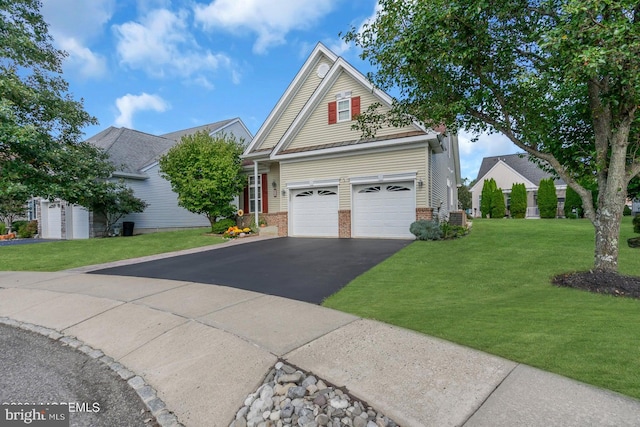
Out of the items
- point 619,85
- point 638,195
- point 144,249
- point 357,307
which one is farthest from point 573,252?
point 144,249

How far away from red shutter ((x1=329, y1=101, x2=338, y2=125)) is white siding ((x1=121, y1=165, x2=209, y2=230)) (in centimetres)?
1278

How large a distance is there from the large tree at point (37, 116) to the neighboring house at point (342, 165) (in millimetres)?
7751

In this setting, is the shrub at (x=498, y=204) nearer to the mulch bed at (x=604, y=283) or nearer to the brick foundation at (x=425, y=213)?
the brick foundation at (x=425, y=213)

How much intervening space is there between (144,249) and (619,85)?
14.8 metres

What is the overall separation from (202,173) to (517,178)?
1240 inches

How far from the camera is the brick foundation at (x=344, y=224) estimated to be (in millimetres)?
14547

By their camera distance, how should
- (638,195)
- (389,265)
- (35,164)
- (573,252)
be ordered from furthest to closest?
→ 1. (35,164)
2. (638,195)
3. (573,252)
4. (389,265)

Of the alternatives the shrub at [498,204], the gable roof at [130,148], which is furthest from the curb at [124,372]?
the shrub at [498,204]

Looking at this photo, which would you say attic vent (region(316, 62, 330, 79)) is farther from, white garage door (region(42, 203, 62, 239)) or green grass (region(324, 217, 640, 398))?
white garage door (region(42, 203, 62, 239))

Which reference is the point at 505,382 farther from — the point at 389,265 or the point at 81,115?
the point at 81,115

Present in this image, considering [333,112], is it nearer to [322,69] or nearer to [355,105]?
[355,105]

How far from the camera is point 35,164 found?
11688 mm

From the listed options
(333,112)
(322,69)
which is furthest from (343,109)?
(322,69)
